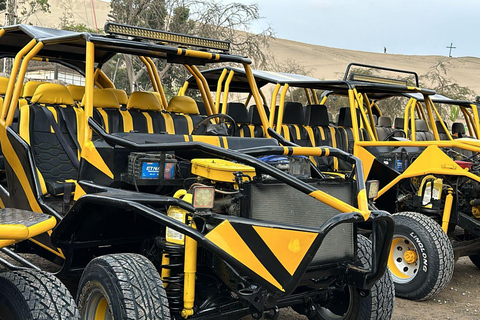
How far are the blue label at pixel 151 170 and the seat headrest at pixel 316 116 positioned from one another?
522 centimetres

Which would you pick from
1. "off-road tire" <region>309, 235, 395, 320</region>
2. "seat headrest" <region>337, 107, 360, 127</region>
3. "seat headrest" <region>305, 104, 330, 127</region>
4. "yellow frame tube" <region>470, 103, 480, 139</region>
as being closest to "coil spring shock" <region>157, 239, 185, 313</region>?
"off-road tire" <region>309, 235, 395, 320</region>

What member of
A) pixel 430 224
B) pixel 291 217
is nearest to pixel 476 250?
pixel 430 224

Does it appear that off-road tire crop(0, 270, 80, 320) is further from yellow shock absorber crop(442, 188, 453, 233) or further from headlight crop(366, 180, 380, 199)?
yellow shock absorber crop(442, 188, 453, 233)

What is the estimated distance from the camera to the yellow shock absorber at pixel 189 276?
3.50m

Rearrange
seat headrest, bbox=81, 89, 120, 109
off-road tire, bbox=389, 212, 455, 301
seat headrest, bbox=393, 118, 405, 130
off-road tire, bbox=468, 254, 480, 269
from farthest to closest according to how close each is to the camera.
Result: seat headrest, bbox=393, 118, 405, 130, off-road tire, bbox=468, 254, 480, 269, off-road tire, bbox=389, 212, 455, 301, seat headrest, bbox=81, 89, 120, 109

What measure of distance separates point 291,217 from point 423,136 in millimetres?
7976

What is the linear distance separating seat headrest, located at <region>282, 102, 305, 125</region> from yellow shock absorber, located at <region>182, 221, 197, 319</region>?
214 inches

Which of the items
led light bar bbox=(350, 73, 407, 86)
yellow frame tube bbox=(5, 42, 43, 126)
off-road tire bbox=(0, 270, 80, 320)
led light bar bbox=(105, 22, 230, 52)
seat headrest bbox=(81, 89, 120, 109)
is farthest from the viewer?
led light bar bbox=(350, 73, 407, 86)

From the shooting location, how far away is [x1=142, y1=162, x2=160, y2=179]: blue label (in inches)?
158

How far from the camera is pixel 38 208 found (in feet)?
15.4

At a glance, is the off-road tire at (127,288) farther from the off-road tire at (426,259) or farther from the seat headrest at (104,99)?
the off-road tire at (426,259)

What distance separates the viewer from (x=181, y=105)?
5965 millimetres

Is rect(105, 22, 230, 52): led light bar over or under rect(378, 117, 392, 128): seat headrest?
over

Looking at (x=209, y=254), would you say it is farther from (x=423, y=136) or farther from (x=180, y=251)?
(x=423, y=136)
